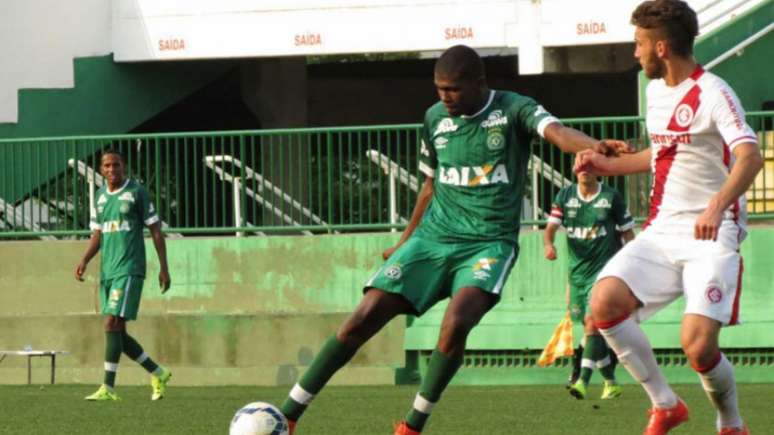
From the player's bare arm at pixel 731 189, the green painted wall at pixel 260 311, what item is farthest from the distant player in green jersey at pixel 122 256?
the player's bare arm at pixel 731 189

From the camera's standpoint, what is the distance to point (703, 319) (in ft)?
30.6

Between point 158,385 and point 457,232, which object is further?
point 158,385

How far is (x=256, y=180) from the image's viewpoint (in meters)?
21.8

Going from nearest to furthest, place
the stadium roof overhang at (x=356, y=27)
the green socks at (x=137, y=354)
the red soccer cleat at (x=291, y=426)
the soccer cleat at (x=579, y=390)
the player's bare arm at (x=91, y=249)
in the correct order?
1. the red soccer cleat at (x=291, y=426)
2. the soccer cleat at (x=579, y=390)
3. the green socks at (x=137, y=354)
4. the player's bare arm at (x=91, y=249)
5. the stadium roof overhang at (x=356, y=27)

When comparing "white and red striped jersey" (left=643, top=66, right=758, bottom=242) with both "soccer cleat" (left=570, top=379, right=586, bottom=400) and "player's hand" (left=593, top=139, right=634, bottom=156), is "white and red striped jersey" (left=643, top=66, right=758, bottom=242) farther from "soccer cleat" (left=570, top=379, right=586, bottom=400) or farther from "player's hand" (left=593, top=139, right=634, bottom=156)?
"soccer cleat" (left=570, top=379, right=586, bottom=400)

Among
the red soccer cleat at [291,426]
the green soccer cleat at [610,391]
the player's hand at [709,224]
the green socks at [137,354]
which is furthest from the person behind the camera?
the green socks at [137,354]

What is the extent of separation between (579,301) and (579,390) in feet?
4.67

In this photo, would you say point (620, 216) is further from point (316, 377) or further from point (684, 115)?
point (316, 377)

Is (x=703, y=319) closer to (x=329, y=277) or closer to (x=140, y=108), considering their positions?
(x=329, y=277)

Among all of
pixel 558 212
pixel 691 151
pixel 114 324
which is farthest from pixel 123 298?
pixel 691 151

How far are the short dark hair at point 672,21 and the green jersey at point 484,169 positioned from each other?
2.41 feet

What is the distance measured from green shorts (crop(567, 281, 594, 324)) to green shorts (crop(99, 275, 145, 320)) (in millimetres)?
3795

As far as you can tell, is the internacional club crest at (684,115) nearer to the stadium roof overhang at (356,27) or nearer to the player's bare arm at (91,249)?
the player's bare arm at (91,249)

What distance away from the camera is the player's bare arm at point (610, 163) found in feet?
30.7
